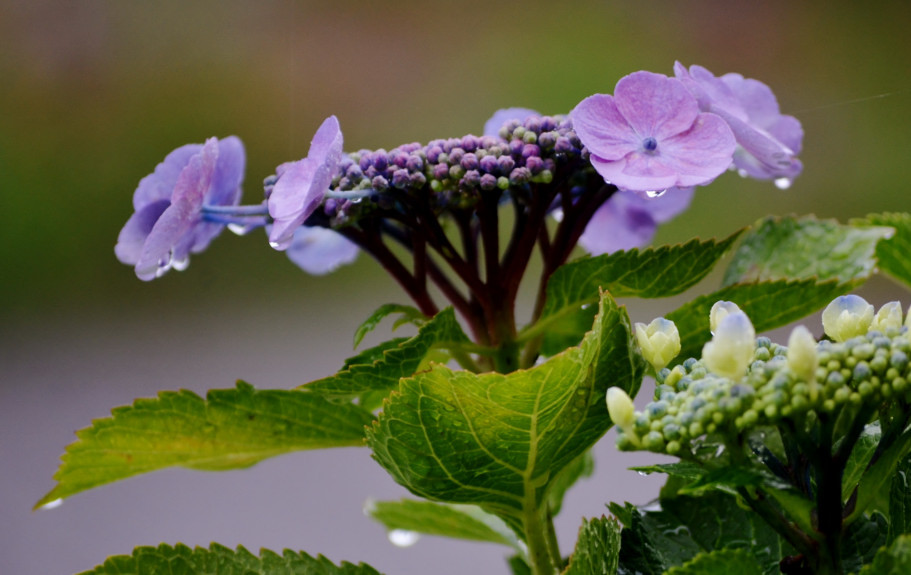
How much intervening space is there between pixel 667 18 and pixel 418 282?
2.71 meters

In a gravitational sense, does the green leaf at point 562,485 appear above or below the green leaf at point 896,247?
below

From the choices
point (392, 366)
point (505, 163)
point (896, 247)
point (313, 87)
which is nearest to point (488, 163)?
point (505, 163)

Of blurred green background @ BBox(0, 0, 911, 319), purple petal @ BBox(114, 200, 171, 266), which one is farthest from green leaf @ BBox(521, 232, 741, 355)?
blurred green background @ BBox(0, 0, 911, 319)

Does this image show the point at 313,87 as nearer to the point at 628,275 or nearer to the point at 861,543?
the point at 628,275

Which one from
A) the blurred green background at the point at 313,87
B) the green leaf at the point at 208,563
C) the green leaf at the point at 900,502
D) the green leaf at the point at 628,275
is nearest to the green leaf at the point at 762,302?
the green leaf at the point at 628,275

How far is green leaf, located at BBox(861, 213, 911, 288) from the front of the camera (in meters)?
0.60

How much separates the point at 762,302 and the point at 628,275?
75mm

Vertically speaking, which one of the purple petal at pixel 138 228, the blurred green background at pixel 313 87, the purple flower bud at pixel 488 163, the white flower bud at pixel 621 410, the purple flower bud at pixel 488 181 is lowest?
the white flower bud at pixel 621 410

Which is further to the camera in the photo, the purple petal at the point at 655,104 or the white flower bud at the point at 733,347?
the purple petal at the point at 655,104

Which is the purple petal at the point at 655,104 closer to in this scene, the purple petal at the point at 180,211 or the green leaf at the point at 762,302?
the green leaf at the point at 762,302

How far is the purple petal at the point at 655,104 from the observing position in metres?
0.45

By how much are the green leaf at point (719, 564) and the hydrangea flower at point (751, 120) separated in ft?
0.74

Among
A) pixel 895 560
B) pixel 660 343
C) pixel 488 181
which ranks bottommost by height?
pixel 895 560

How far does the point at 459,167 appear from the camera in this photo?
0.46 meters
